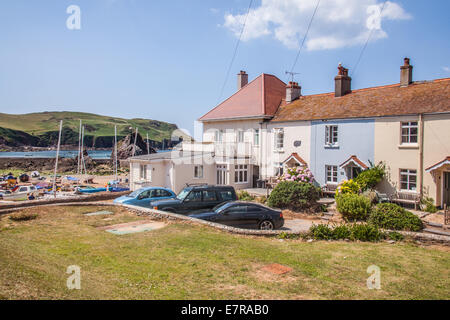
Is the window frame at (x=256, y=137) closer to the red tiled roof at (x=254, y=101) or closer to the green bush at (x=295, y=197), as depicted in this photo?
the red tiled roof at (x=254, y=101)

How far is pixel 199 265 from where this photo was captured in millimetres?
8992

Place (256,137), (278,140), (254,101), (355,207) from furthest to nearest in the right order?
1. (254,101)
2. (256,137)
3. (278,140)
4. (355,207)

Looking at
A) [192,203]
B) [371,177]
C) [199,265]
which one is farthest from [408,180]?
[199,265]

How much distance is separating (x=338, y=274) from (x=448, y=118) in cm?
1576

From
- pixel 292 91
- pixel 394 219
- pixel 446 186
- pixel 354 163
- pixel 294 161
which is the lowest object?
pixel 394 219

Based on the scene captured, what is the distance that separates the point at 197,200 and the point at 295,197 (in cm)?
778

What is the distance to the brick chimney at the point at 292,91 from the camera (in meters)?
32.0

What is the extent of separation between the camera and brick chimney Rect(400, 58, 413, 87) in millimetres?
24453

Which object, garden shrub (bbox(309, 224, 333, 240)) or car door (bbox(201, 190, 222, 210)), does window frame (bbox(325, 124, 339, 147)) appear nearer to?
car door (bbox(201, 190, 222, 210))

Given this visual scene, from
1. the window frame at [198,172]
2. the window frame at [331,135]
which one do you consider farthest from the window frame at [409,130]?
the window frame at [198,172]

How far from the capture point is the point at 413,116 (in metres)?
21.2

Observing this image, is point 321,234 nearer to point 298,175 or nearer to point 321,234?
point 321,234

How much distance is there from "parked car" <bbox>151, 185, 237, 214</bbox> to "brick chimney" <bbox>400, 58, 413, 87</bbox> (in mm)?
16045
